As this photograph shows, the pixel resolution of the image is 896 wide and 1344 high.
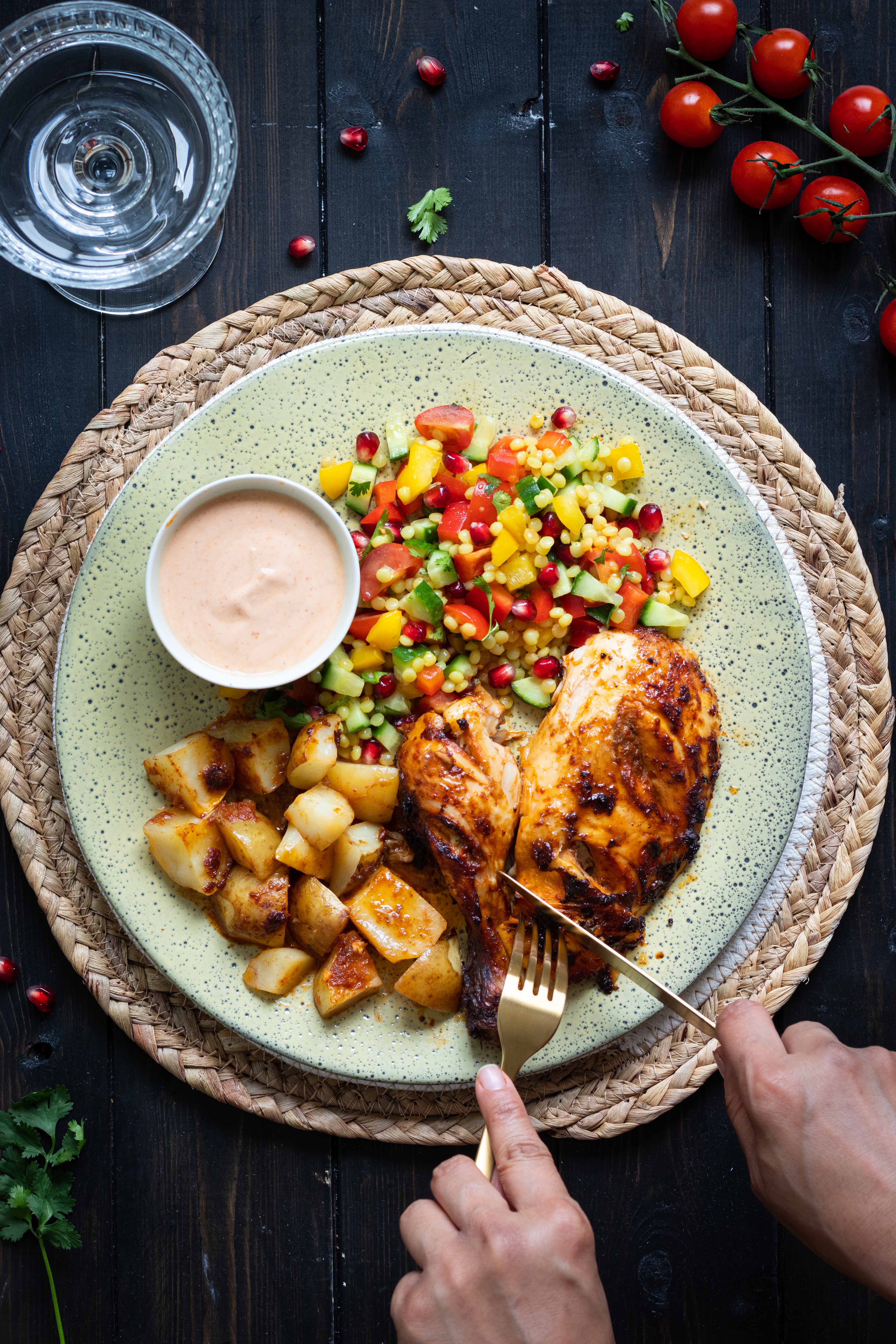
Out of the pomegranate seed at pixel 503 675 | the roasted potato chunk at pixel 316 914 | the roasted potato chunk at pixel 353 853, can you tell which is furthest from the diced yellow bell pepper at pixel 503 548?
the roasted potato chunk at pixel 316 914

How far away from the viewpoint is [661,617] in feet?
13.3

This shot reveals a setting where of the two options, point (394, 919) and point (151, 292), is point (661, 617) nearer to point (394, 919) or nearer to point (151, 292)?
point (394, 919)

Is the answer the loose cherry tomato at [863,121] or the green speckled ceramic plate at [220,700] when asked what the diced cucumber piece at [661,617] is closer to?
the green speckled ceramic plate at [220,700]

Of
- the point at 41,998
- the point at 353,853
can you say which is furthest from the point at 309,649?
the point at 41,998

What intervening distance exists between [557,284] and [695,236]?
26.8 inches

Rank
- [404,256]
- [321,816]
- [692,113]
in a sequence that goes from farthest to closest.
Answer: [404,256]
[692,113]
[321,816]

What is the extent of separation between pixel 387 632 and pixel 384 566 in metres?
0.27

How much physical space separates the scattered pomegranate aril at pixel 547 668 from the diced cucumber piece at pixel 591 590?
0.29 m

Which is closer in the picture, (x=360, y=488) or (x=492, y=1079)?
(x=492, y=1079)

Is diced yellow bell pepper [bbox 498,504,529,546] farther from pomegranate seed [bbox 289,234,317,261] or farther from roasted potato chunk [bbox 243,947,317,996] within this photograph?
roasted potato chunk [bbox 243,947,317,996]

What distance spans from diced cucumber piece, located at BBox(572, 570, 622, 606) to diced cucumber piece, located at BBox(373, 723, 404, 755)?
0.91 metres

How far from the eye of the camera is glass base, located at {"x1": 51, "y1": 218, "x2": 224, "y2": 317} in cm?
435

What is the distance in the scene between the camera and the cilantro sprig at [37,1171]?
4156 mm

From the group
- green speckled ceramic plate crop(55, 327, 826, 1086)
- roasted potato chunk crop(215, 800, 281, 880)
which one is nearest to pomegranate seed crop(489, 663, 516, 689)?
green speckled ceramic plate crop(55, 327, 826, 1086)
